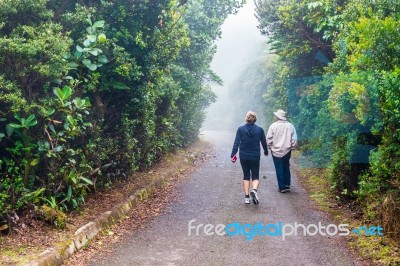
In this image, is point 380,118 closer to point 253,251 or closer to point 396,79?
point 396,79

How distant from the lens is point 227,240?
607 cm

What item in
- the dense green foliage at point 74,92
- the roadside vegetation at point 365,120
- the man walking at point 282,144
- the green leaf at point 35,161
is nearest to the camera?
the roadside vegetation at point 365,120

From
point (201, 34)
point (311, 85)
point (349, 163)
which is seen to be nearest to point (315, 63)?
point (311, 85)

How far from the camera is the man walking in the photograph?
9289 mm

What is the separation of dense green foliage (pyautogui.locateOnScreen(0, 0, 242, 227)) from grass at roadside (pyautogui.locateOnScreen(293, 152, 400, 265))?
4430mm

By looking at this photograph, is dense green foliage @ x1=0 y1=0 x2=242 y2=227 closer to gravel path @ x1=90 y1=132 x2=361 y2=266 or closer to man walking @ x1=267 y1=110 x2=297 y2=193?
gravel path @ x1=90 y1=132 x2=361 y2=266

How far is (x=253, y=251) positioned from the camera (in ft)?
18.4

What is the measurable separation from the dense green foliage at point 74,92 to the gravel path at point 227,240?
150 centimetres

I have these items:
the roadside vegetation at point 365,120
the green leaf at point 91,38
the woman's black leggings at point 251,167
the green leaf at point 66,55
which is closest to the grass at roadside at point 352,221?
the roadside vegetation at point 365,120

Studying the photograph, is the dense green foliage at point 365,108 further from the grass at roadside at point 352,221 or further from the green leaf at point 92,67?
the green leaf at point 92,67

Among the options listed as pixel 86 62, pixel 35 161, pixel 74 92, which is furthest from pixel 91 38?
pixel 35 161

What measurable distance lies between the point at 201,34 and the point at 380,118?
1249 centimetres

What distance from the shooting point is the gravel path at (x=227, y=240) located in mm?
5336

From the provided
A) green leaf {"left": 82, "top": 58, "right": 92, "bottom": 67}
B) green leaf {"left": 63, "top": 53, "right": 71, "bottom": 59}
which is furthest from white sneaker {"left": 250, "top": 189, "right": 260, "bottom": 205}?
green leaf {"left": 63, "top": 53, "right": 71, "bottom": 59}
